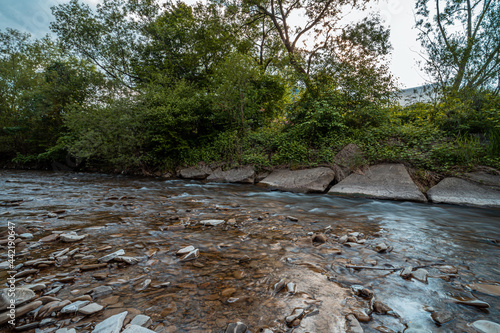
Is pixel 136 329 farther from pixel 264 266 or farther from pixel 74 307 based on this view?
pixel 264 266

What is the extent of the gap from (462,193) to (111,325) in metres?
7.67

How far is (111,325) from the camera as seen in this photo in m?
1.09

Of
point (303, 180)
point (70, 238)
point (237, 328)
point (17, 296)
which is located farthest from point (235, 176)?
point (237, 328)

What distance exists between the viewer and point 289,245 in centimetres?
247

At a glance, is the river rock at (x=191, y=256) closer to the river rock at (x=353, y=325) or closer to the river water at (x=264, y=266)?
the river water at (x=264, y=266)

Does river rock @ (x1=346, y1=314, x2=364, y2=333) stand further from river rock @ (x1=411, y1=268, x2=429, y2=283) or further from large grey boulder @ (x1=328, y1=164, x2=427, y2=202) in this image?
large grey boulder @ (x1=328, y1=164, x2=427, y2=202)

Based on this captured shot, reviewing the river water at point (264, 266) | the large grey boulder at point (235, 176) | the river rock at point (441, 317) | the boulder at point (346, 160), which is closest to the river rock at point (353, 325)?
the river water at point (264, 266)

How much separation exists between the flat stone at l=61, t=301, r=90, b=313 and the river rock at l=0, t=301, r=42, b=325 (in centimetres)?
19

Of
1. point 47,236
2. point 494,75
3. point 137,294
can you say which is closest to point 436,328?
point 137,294

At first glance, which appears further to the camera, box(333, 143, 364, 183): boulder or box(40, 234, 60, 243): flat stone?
box(333, 143, 364, 183): boulder

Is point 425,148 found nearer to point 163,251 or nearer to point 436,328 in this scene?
point 436,328

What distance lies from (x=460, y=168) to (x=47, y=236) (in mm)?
9368

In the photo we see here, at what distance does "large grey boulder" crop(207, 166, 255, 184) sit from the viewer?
348 inches

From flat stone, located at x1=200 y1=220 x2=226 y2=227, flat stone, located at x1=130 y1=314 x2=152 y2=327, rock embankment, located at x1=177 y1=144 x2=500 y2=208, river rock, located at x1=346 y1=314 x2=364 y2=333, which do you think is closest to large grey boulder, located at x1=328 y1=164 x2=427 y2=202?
rock embankment, located at x1=177 y1=144 x2=500 y2=208
